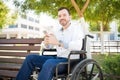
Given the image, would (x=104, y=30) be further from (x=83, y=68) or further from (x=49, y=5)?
(x=83, y=68)

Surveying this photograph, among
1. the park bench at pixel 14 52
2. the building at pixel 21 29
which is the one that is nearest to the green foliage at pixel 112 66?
the park bench at pixel 14 52

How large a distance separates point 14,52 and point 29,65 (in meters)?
1.20

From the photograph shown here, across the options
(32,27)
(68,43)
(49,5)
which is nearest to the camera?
(68,43)

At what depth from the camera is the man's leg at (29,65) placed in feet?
12.1

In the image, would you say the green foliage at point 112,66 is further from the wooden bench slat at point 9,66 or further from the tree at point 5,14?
the tree at point 5,14

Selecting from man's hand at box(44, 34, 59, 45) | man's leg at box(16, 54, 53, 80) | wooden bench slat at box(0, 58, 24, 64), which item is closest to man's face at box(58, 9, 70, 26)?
man's hand at box(44, 34, 59, 45)

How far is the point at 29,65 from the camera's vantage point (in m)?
3.73

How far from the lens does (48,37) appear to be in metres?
3.59

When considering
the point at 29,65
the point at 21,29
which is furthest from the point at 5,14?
the point at 21,29

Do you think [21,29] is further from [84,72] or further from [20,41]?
[84,72]

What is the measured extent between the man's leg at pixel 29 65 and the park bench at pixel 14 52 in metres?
0.83

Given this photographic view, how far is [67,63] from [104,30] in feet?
57.3

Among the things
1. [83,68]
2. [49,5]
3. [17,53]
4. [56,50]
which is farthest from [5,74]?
[49,5]

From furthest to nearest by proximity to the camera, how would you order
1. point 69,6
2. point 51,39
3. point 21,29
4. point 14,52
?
point 21,29 → point 69,6 → point 14,52 → point 51,39
